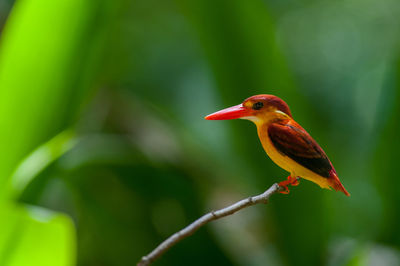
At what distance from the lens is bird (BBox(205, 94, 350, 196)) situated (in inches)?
11.7

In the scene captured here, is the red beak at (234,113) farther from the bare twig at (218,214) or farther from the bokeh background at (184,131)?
the bokeh background at (184,131)

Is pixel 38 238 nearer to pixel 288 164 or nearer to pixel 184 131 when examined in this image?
pixel 288 164

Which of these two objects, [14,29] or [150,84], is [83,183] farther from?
[150,84]

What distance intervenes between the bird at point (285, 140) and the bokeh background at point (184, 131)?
1.03 ft

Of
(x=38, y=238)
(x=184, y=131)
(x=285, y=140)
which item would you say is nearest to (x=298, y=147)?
(x=285, y=140)

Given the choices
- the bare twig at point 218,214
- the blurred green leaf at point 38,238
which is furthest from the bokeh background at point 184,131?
the bare twig at point 218,214

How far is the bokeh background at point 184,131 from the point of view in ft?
2.77

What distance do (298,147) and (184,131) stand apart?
5.80ft

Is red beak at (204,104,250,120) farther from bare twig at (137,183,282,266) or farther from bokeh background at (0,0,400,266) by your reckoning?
bokeh background at (0,0,400,266)

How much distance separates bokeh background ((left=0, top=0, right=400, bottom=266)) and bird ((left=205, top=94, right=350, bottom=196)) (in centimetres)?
31

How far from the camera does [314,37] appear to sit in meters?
2.96

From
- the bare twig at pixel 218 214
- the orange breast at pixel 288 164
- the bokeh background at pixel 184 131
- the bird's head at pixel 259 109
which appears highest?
the bird's head at pixel 259 109

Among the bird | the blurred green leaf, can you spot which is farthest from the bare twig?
the blurred green leaf

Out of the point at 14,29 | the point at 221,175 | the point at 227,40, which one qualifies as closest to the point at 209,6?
the point at 227,40
